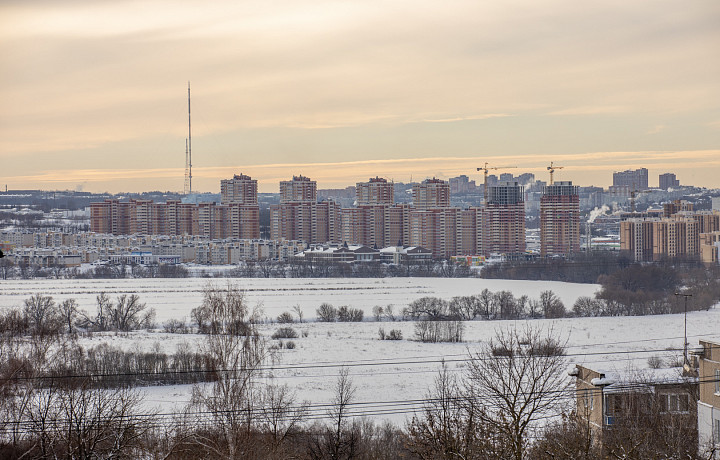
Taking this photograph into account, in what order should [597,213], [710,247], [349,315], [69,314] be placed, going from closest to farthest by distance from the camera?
[69,314]
[349,315]
[710,247]
[597,213]

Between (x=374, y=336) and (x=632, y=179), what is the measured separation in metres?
48.5

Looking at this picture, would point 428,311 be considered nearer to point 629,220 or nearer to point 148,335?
point 148,335

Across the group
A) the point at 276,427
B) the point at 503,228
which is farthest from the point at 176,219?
the point at 276,427

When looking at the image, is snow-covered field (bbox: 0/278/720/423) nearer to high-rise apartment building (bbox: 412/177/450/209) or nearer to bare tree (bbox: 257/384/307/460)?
bare tree (bbox: 257/384/307/460)

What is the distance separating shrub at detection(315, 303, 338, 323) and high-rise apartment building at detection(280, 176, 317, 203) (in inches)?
854

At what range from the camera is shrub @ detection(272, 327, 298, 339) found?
33.4ft

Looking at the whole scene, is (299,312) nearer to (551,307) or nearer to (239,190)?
(551,307)

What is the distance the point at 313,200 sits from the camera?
34875mm

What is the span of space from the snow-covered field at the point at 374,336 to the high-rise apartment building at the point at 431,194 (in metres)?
13.5

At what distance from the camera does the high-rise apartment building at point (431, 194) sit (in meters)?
32.7

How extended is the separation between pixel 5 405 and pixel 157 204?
31.1 metres

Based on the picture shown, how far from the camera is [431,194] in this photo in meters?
32.9

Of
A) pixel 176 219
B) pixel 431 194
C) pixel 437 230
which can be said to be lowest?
pixel 437 230

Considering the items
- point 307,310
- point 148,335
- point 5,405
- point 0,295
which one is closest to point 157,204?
point 0,295
